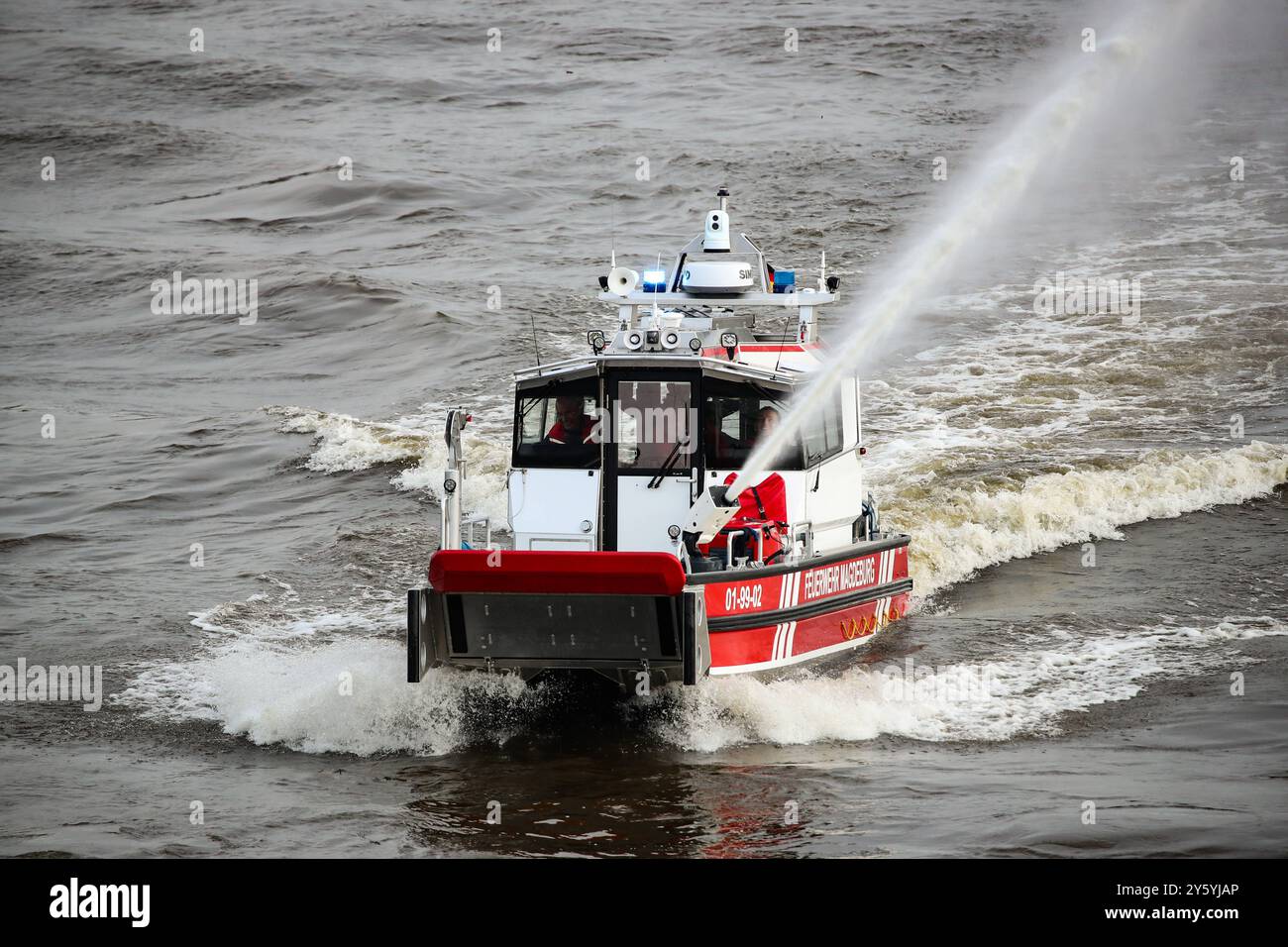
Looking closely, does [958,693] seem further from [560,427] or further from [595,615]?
[560,427]

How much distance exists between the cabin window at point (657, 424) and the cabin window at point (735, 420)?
152mm

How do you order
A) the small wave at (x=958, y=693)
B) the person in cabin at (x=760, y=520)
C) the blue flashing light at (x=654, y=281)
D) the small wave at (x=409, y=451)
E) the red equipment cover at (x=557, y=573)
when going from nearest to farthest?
1. the red equipment cover at (x=557, y=573)
2. the small wave at (x=958, y=693)
3. the person in cabin at (x=760, y=520)
4. the blue flashing light at (x=654, y=281)
5. the small wave at (x=409, y=451)

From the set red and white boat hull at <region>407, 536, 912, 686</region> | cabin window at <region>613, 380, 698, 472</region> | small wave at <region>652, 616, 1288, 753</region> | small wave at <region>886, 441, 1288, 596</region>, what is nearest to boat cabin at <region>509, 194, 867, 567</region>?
cabin window at <region>613, 380, 698, 472</region>

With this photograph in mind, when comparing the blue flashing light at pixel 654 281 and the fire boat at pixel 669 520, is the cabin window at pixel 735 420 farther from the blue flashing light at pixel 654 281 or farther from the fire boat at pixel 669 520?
the blue flashing light at pixel 654 281

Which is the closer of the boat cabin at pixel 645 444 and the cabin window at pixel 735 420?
the boat cabin at pixel 645 444

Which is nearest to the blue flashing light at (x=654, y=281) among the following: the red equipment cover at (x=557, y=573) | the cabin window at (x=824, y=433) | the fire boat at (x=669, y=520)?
the fire boat at (x=669, y=520)

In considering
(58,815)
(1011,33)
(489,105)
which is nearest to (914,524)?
(58,815)

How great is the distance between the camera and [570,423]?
12.8 metres

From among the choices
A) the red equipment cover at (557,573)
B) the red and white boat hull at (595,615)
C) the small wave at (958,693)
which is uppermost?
the red equipment cover at (557,573)

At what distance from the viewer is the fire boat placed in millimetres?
Answer: 11055

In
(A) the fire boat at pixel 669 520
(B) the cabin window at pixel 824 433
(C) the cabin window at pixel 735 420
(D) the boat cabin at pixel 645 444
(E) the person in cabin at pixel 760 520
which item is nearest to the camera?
(A) the fire boat at pixel 669 520

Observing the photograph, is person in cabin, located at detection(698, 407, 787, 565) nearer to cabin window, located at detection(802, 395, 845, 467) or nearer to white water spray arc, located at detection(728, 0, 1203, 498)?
cabin window, located at detection(802, 395, 845, 467)

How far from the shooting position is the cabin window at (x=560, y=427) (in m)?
12.7

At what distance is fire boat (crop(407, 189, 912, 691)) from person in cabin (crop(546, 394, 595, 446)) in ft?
0.05
